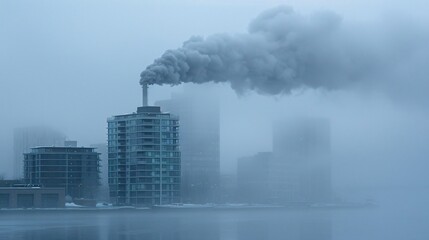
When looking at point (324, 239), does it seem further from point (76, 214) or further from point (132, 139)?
point (132, 139)

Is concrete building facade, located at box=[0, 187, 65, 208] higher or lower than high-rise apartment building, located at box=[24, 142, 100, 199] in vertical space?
lower

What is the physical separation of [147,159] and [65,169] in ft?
23.9

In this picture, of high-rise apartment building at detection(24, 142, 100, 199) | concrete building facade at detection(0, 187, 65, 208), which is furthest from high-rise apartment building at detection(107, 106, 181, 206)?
concrete building facade at detection(0, 187, 65, 208)

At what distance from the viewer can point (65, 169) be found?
245 feet

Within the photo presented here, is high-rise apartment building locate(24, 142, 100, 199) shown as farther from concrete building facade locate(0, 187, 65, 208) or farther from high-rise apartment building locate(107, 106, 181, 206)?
concrete building facade locate(0, 187, 65, 208)

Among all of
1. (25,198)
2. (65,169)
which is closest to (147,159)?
(65,169)

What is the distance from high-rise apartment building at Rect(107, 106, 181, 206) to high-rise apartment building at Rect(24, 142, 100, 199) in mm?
2989

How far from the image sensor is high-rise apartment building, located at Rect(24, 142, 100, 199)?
243 feet

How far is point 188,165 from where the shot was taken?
82.4 meters

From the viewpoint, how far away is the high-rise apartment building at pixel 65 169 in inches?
2913

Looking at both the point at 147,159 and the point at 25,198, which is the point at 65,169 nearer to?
the point at 147,159

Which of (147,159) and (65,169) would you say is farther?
(65,169)

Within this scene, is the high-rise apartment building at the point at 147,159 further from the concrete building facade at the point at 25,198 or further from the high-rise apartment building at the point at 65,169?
the concrete building facade at the point at 25,198

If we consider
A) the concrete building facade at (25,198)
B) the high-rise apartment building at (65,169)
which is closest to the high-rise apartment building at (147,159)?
the high-rise apartment building at (65,169)
